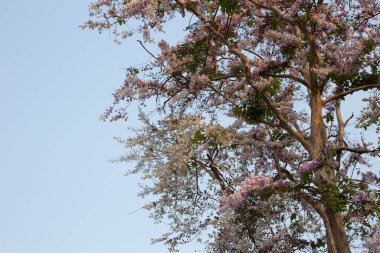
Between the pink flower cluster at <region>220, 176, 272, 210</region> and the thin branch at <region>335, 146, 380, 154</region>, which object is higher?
the thin branch at <region>335, 146, 380, 154</region>

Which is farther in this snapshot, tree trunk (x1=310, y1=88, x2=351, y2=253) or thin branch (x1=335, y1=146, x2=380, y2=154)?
thin branch (x1=335, y1=146, x2=380, y2=154)

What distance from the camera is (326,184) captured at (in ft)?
45.7

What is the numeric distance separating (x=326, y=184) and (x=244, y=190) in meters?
1.91

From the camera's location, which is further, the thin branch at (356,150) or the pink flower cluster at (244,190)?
the thin branch at (356,150)

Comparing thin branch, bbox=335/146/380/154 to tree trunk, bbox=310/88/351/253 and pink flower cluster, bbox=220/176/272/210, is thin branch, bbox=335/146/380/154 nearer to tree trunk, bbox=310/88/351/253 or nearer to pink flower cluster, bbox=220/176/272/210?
tree trunk, bbox=310/88/351/253

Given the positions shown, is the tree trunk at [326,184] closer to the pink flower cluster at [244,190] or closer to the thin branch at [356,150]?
the thin branch at [356,150]

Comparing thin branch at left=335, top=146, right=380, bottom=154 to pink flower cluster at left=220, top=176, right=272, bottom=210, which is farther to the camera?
thin branch at left=335, top=146, right=380, bottom=154

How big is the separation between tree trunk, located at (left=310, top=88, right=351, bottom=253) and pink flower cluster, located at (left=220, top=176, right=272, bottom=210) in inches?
52.6

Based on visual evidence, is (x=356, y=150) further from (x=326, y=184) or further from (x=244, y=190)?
(x=244, y=190)

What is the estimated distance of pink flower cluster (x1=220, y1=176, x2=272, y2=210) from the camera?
14.0m

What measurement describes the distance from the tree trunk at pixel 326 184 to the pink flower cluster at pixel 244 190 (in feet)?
4.38

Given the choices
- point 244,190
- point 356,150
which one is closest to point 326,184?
point 244,190

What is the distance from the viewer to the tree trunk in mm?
14047

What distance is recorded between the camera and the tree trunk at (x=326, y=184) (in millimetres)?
14047
